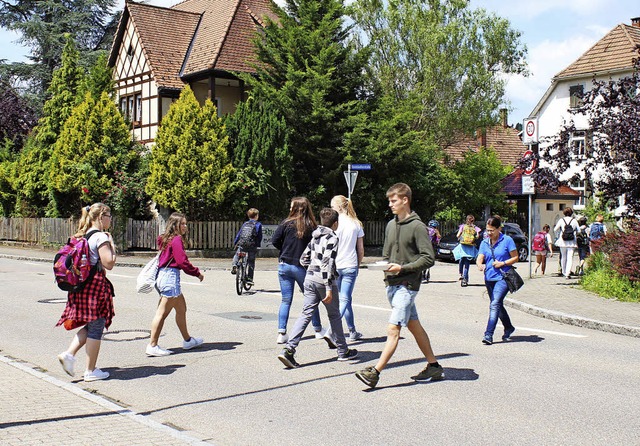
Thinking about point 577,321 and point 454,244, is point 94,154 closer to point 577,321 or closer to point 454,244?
point 454,244

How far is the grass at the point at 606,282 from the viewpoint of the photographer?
48.1 ft

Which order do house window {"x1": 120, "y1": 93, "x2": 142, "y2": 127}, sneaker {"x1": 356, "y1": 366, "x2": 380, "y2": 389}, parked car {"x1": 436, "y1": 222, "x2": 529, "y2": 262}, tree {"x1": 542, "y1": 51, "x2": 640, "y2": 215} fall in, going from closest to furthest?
sneaker {"x1": 356, "y1": 366, "x2": 380, "y2": 389} < tree {"x1": 542, "y1": 51, "x2": 640, "y2": 215} < parked car {"x1": 436, "y1": 222, "x2": 529, "y2": 262} < house window {"x1": 120, "y1": 93, "x2": 142, "y2": 127}

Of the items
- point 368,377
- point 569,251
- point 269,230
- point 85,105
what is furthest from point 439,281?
point 85,105

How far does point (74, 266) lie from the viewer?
23.7 feet

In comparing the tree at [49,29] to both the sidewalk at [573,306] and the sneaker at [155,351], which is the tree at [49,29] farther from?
the sneaker at [155,351]

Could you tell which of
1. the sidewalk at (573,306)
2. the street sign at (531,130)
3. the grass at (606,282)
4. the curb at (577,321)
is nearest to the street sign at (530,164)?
the street sign at (531,130)

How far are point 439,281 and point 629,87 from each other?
6778 mm

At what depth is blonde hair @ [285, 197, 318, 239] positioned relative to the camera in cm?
899

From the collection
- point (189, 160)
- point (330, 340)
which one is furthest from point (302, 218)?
point (189, 160)

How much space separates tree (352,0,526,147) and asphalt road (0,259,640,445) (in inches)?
985

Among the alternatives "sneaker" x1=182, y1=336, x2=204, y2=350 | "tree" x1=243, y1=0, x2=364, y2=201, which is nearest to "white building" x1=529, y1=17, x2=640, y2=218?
"tree" x1=243, y1=0, x2=364, y2=201

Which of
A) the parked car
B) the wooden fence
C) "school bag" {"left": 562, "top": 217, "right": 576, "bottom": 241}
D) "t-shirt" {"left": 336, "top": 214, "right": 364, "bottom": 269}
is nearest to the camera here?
"t-shirt" {"left": 336, "top": 214, "right": 364, "bottom": 269}

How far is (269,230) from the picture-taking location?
2914 centimetres

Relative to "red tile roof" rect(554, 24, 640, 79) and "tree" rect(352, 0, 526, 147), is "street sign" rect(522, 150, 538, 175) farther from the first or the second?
"red tile roof" rect(554, 24, 640, 79)
